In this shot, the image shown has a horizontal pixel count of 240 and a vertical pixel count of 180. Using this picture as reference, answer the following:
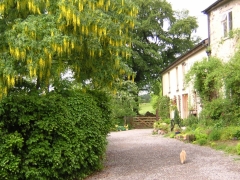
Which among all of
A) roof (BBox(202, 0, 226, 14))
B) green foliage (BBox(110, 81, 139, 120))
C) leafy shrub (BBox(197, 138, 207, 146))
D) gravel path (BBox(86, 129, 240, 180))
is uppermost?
roof (BBox(202, 0, 226, 14))

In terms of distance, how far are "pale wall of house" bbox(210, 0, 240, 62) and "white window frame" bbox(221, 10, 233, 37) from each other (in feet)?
0.51

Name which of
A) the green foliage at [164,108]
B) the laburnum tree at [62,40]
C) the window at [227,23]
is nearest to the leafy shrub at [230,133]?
the window at [227,23]

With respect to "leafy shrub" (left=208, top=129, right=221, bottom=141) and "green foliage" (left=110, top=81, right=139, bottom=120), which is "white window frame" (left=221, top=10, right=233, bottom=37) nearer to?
"leafy shrub" (left=208, top=129, right=221, bottom=141)

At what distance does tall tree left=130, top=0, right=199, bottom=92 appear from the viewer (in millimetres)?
39125

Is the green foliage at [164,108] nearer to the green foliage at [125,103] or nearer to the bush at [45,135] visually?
the green foliage at [125,103]

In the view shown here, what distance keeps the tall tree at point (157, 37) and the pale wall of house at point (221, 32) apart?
18.8 meters

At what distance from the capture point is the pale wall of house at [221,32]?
16875 millimetres

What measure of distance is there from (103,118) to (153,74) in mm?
30428

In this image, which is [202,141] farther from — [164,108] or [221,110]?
[164,108]

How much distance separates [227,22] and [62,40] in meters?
12.8

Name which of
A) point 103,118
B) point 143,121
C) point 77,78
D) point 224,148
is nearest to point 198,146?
point 224,148

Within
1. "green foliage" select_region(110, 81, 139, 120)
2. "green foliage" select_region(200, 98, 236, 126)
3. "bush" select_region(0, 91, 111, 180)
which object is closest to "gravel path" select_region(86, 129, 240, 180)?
"bush" select_region(0, 91, 111, 180)

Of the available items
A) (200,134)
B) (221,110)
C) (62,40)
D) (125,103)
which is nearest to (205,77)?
(221,110)

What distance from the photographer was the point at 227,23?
1792cm
